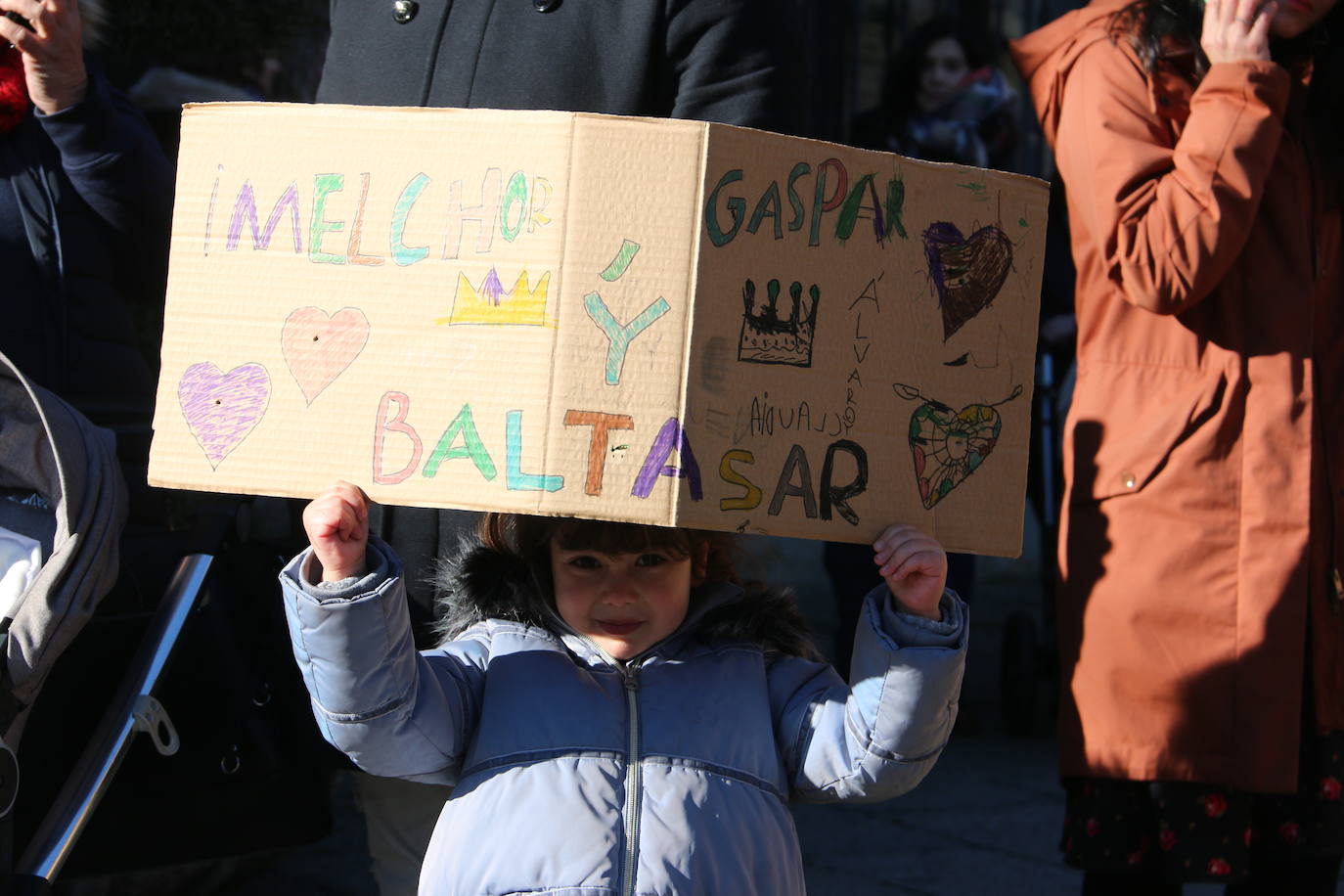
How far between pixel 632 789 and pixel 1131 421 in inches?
42.7

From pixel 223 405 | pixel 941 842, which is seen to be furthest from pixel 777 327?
pixel 941 842

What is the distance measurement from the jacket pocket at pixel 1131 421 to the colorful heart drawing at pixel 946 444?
0.71 metres

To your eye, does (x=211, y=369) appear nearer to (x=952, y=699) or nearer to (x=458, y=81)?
(x=458, y=81)

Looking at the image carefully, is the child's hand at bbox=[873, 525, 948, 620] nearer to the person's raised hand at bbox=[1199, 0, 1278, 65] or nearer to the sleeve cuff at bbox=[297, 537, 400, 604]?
the sleeve cuff at bbox=[297, 537, 400, 604]

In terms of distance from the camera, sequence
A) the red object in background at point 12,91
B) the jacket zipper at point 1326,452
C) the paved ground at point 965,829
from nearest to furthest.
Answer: the red object in background at point 12,91 → the jacket zipper at point 1326,452 → the paved ground at point 965,829

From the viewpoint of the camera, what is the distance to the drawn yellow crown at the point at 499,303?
1804 mm

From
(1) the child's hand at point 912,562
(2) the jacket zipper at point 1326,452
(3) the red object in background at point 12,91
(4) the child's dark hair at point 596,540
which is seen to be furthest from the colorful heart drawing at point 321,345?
(2) the jacket zipper at point 1326,452

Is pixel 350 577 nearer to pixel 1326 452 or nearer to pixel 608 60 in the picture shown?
pixel 608 60

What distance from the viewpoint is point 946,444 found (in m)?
1.91

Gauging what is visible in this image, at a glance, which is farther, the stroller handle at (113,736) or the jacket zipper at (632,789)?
the stroller handle at (113,736)

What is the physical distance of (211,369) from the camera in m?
1.88

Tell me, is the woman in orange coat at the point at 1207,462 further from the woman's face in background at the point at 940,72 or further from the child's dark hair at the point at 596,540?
the woman's face in background at the point at 940,72

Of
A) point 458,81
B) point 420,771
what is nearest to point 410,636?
point 420,771

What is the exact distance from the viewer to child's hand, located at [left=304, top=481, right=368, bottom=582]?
181 centimetres
